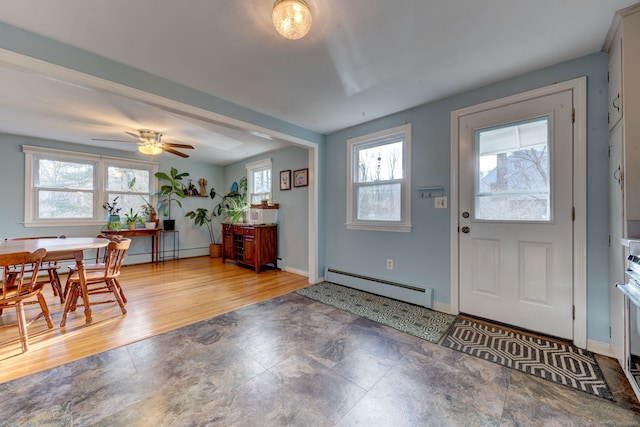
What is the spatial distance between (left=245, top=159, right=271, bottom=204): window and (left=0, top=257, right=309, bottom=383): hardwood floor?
62.0 inches

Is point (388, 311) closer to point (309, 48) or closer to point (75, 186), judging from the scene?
point (309, 48)

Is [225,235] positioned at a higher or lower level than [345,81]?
lower

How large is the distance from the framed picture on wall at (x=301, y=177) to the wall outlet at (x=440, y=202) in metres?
2.12

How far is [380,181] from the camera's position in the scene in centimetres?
322

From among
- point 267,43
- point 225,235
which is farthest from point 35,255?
point 225,235

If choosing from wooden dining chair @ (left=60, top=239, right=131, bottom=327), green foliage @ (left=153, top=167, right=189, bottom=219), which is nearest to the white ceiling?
wooden dining chair @ (left=60, top=239, right=131, bottom=327)

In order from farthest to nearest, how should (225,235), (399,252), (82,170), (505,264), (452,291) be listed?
(225,235) < (82,170) < (399,252) < (452,291) < (505,264)

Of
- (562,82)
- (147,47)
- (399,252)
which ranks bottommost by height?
(399,252)

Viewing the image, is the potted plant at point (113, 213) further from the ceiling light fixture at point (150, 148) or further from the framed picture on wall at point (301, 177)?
the framed picture on wall at point (301, 177)

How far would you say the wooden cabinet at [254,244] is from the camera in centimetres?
437

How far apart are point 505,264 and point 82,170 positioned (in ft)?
21.8

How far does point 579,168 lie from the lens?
1.93 m

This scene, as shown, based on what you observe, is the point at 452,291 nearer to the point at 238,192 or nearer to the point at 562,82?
the point at 562,82

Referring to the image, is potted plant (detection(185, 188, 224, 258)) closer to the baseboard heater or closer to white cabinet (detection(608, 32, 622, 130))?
the baseboard heater
